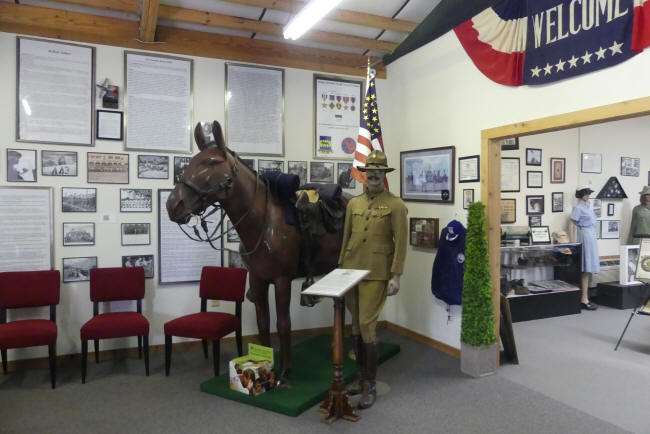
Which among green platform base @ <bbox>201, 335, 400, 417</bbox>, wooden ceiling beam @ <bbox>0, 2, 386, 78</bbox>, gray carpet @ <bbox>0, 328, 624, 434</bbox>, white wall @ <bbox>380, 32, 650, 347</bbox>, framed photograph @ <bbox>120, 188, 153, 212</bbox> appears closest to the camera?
gray carpet @ <bbox>0, 328, 624, 434</bbox>

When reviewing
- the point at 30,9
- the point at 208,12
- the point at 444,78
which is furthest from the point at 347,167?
the point at 30,9

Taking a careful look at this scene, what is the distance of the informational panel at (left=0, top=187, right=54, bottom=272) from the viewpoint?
434cm

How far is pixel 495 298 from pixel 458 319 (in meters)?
0.50

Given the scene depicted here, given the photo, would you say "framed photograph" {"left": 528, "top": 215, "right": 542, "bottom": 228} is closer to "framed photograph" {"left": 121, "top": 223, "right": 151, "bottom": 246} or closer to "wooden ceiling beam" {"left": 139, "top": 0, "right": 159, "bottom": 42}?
"framed photograph" {"left": 121, "top": 223, "right": 151, "bottom": 246}

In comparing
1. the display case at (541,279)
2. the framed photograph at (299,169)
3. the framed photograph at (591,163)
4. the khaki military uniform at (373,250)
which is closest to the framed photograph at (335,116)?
the framed photograph at (299,169)

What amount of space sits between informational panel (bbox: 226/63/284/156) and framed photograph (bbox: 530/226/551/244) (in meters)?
4.19

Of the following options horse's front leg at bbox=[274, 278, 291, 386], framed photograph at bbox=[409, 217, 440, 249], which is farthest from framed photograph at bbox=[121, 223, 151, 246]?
framed photograph at bbox=[409, 217, 440, 249]

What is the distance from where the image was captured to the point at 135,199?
4777mm

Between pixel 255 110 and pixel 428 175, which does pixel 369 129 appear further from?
pixel 255 110

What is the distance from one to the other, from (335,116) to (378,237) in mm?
2526

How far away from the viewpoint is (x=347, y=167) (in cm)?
577

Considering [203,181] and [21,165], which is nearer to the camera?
[203,181]

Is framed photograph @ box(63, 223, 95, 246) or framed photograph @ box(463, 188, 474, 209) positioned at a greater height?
framed photograph @ box(463, 188, 474, 209)

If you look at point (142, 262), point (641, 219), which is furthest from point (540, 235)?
point (142, 262)
